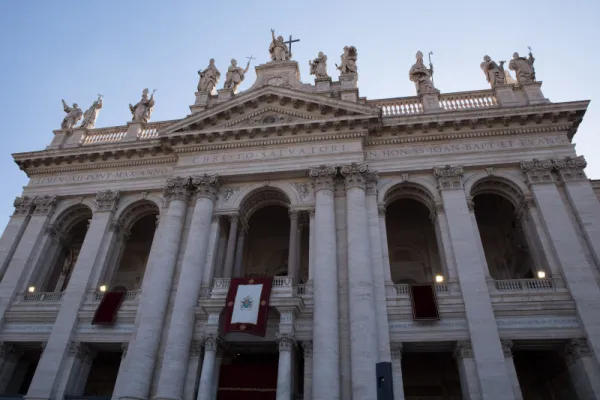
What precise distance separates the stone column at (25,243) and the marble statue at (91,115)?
5.94 m

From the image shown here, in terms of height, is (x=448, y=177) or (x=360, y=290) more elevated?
(x=448, y=177)

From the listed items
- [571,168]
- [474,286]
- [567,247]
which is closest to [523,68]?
[571,168]

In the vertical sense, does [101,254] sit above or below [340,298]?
above

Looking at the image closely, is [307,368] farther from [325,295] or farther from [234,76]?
[234,76]

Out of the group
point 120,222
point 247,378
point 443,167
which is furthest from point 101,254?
point 443,167

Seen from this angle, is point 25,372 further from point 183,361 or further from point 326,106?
Result: point 326,106

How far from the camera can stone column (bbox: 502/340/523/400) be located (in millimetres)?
16016

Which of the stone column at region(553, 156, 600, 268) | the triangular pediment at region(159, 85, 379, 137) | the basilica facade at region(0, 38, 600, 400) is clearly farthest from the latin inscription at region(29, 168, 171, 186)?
the stone column at region(553, 156, 600, 268)

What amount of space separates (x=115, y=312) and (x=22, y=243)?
7.77m

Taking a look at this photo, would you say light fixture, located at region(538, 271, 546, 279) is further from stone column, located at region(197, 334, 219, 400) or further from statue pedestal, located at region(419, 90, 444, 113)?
stone column, located at region(197, 334, 219, 400)

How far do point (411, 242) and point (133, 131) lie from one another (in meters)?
18.0

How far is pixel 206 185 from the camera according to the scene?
22.8 meters

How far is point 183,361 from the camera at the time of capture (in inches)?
714

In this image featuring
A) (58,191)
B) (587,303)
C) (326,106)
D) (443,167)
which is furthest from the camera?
(58,191)
